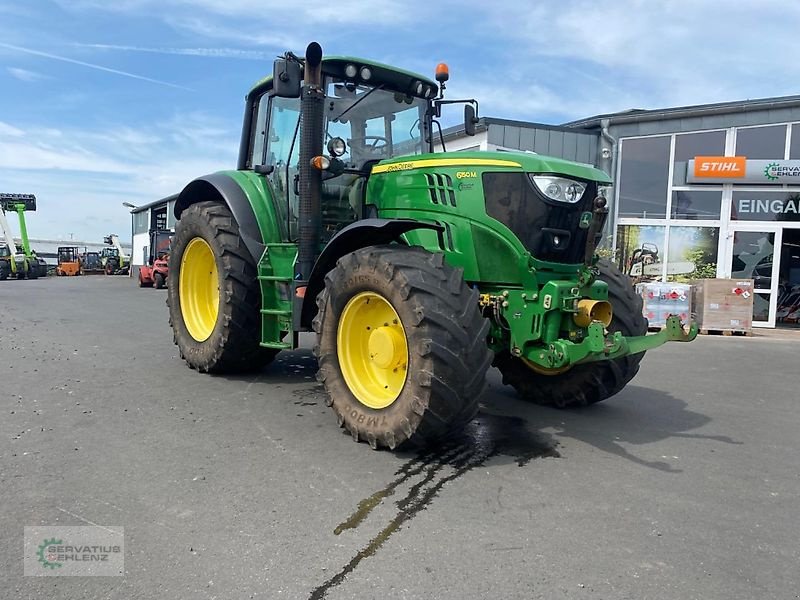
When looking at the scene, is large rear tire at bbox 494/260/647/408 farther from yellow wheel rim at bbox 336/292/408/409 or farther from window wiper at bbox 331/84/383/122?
window wiper at bbox 331/84/383/122

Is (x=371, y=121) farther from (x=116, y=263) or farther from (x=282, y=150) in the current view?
(x=116, y=263)

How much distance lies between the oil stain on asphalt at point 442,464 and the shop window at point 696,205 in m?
12.1

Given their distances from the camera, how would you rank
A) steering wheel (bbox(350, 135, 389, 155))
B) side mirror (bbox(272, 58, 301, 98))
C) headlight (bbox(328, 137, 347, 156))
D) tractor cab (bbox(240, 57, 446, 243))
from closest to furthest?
1. side mirror (bbox(272, 58, 301, 98))
2. headlight (bbox(328, 137, 347, 156))
3. tractor cab (bbox(240, 57, 446, 243))
4. steering wheel (bbox(350, 135, 389, 155))

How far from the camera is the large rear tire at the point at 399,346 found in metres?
3.70

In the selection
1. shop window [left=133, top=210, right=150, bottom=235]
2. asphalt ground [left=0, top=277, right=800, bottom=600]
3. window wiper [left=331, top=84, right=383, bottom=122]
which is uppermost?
shop window [left=133, top=210, right=150, bottom=235]

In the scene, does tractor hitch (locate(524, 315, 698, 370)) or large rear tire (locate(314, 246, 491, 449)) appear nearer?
large rear tire (locate(314, 246, 491, 449))

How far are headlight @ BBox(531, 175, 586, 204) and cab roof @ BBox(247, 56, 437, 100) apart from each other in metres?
2.11

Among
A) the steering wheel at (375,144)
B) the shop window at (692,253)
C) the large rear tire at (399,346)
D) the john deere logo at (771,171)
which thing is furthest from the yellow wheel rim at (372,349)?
the john deere logo at (771,171)

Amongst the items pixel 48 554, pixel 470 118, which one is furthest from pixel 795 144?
pixel 48 554

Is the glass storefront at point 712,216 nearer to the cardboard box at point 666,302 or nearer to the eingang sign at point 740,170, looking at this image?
the eingang sign at point 740,170

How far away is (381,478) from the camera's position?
361cm

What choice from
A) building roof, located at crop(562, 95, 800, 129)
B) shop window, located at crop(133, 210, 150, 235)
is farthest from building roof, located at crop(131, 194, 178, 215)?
building roof, located at crop(562, 95, 800, 129)

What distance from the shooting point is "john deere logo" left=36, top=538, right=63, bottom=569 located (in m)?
2.63

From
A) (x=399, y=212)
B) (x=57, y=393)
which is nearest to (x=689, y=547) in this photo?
(x=399, y=212)
